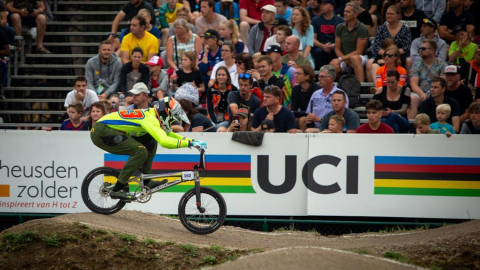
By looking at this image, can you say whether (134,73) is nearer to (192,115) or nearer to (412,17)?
(192,115)

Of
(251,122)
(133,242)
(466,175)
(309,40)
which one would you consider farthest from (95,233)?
(309,40)

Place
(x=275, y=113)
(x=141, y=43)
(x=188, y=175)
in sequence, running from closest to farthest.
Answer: (x=188, y=175) < (x=275, y=113) < (x=141, y=43)

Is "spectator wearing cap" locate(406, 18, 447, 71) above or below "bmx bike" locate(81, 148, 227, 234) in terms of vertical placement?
above

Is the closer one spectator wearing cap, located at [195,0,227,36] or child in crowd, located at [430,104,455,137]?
child in crowd, located at [430,104,455,137]

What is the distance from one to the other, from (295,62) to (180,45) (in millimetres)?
2555

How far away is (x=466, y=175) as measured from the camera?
13086mm

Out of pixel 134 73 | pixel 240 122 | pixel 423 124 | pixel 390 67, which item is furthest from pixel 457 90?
pixel 134 73

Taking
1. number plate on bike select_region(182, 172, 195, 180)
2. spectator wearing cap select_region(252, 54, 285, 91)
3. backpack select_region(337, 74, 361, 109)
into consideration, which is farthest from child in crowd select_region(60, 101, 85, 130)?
backpack select_region(337, 74, 361, 109)

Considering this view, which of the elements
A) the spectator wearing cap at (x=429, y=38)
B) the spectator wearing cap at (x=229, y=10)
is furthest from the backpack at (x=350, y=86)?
the spectator wearing cap at (x=229, y=10)

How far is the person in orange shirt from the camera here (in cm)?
1522

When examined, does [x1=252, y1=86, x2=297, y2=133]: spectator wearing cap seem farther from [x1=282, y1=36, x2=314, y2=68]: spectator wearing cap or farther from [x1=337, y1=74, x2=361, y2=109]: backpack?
[x1=282, y1=36, x2=314, y2=68]: spectator wearing cap

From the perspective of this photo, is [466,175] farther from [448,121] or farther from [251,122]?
[251,122]

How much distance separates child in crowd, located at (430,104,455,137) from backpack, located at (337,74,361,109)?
1.93 metres

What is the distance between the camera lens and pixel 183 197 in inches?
459
